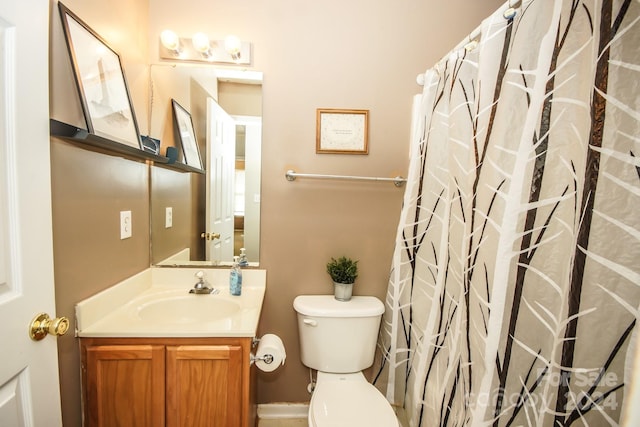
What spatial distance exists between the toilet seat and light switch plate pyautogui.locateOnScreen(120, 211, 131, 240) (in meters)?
1.09

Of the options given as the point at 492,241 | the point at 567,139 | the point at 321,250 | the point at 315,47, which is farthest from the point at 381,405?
the point at 315,47

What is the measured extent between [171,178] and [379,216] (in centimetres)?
113

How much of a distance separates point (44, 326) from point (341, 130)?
1337mm

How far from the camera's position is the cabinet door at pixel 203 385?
95 centimetres

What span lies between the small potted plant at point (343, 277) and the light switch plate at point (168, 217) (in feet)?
2.89

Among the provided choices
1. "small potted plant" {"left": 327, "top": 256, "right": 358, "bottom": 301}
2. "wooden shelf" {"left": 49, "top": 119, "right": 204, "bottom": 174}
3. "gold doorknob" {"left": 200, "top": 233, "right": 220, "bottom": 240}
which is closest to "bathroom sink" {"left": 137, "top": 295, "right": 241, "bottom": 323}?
"gold doorknob" {"left": 200, "top": 233, "right": 220, "bottom": 240}

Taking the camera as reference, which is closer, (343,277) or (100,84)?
(100,84)

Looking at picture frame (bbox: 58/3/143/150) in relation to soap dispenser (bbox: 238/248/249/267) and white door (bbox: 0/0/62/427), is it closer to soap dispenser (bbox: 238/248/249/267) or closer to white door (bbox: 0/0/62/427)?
white door (bbox: 0/0/62/427)

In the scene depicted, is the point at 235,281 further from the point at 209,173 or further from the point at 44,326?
the point at 44,326

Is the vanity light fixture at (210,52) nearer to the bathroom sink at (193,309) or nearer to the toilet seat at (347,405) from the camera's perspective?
the bathroom sink at (193,309)

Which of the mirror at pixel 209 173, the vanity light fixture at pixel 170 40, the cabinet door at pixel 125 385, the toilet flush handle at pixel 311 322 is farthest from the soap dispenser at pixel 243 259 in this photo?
the vanity light fixture at pixel 170 40

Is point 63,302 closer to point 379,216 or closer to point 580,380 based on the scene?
point 379,216

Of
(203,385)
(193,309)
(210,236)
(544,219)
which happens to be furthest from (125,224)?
(544,219)

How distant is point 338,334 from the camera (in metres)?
1.34
